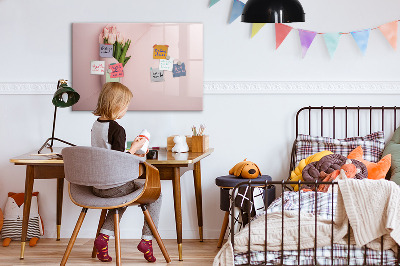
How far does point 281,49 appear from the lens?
4359 mm

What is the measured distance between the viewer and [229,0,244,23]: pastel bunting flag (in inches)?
171

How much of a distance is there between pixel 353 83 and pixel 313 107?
1.08 ft

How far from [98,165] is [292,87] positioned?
1694 mm

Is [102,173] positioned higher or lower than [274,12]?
lower

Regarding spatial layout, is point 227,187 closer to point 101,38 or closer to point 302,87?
point 302,87

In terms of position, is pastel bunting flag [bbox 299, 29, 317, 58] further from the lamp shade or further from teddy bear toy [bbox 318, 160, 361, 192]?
the lamp shade

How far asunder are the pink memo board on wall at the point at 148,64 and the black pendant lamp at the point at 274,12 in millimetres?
1249

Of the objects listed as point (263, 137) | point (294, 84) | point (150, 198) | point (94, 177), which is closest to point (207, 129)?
point (263, 137)

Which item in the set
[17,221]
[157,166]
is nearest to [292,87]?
[157,166]

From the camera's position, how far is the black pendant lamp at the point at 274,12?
10.2ft

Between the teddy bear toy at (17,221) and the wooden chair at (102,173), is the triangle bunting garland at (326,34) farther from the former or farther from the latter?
the teddy bear toy at (17,221)

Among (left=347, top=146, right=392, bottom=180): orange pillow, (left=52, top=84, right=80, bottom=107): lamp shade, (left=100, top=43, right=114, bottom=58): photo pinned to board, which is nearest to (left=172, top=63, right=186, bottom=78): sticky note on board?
(left=100, top=43, right=114, bottom=58): photo pinned to board

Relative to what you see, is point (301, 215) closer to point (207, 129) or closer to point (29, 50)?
point (207, 129)

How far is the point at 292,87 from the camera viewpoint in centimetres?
436
